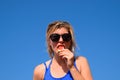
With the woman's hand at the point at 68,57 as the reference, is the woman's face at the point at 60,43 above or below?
above

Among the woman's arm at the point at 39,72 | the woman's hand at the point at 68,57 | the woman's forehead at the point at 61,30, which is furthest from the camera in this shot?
the woman's arm at the point at 39,72

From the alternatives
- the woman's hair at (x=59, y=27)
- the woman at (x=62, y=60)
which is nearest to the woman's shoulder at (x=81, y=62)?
the woman at (x=62, y=60)

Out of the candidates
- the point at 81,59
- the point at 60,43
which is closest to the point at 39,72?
the point at 60,43

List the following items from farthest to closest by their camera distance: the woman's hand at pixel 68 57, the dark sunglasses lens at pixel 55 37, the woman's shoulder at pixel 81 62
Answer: the dark sunglasses lens at pixel 55 37 < the woman's shoulder at pixel 81 62 < the woman's hand at pixel 68 57

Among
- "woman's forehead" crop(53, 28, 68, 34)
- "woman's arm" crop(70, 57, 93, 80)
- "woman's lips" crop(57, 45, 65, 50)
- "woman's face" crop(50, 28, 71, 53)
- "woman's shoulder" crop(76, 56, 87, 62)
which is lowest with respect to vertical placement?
"woman's arm" crop(70, 57, 93, 80)

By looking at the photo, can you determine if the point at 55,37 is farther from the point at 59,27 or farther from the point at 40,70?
the point at 40,70

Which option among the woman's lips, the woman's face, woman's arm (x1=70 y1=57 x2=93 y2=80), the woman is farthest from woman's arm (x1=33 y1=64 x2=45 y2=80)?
woman's arm (x1=70 y1=57 x2=93 y2=80)

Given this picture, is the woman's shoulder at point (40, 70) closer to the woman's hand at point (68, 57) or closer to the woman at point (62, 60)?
the woman at point (62, 60)

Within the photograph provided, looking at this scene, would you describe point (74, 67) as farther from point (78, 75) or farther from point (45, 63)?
point (45, 63)

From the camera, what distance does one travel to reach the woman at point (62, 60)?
1180 cm

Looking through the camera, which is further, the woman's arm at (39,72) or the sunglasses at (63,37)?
the woman's arm at (39,72)

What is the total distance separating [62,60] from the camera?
12.8m

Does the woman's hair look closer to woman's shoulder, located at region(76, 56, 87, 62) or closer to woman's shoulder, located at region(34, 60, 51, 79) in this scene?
woman's shoulder, located at region(76, 56, 87, 62)

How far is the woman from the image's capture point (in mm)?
11797
